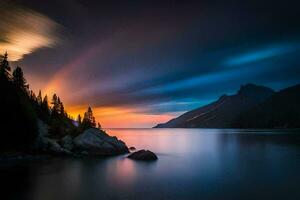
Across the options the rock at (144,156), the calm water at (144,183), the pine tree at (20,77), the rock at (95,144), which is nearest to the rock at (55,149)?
the rock at (95,144)

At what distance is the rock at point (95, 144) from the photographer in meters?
74.2

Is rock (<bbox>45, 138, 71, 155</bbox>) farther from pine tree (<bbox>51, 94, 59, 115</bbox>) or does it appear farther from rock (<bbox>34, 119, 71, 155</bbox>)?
pine tree (<bbox>51, 94, 59, 115</bbox>)

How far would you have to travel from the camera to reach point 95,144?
75.0 metres

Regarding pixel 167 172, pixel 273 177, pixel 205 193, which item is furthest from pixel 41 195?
pixel 273 177

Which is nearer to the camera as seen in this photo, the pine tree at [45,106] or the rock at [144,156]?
the rock at [144,156]

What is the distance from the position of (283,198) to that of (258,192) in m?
3.27

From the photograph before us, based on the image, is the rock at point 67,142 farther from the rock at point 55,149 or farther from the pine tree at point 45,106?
the pine tree at point 45,106

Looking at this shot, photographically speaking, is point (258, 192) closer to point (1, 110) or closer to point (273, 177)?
point (273, 177)

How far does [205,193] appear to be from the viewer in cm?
3222

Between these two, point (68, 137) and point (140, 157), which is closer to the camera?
point (140, 157)

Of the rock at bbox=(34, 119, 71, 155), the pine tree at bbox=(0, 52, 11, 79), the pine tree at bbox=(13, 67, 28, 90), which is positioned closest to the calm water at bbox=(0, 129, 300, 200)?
the rock at bbox=(34, 119, 71, 155)

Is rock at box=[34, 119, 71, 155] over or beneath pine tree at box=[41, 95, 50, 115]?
beneath

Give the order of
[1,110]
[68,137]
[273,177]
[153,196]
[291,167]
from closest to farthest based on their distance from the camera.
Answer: [153,196]
[273,177]
[291,167]
[1,110]
[68,137]

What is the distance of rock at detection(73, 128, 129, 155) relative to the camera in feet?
243
